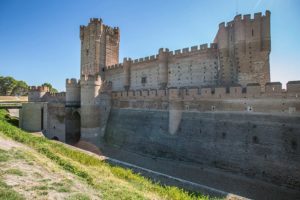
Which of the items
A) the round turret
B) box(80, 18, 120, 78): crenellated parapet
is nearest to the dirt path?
the round turret

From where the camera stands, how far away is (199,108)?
46.7 feet

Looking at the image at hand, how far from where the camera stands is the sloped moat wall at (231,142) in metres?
10.3

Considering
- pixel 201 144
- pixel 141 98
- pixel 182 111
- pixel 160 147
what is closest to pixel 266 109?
pixel 201 144

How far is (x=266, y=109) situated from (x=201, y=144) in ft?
15.2

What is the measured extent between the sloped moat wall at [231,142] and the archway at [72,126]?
7.45 meters

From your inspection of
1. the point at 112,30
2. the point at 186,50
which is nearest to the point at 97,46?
the point at 112,30

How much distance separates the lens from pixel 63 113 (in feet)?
70.2

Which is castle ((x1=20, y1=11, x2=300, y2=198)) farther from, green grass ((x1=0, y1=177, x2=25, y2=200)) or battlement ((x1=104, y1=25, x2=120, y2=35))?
green grass ((x1=0, y1=177, x2=25, y2=200))

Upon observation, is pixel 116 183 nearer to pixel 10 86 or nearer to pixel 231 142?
pixel 231 142

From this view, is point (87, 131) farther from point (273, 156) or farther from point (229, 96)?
point (273, 156)

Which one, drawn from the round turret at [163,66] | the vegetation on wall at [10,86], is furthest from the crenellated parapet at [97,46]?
the vegetation on wall at [10,86]

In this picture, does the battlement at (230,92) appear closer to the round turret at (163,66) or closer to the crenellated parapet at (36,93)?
the round turret at (163,66)

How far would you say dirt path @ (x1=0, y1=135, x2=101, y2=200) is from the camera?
5105 mm

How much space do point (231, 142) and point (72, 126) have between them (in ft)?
56.5
